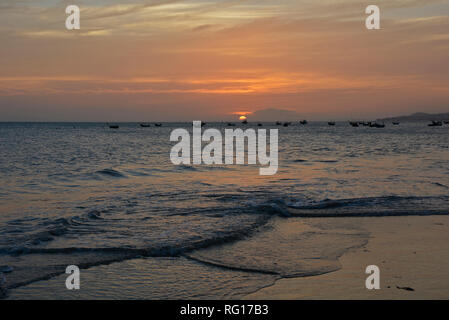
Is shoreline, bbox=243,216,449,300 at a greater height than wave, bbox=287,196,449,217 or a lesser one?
lesser

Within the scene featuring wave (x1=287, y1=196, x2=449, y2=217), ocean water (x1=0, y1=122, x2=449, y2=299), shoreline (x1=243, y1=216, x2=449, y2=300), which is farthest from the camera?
wave (x1=287, y1=196, x2=449, y2=217)

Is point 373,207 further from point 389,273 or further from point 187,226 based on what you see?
point 389,273

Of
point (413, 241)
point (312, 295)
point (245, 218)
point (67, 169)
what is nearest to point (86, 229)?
point (245, 218)

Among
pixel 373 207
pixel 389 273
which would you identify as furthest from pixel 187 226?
pixel 373 207

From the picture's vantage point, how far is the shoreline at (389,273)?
6469 millimetres

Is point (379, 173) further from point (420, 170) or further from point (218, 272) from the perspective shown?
point (218, 272)

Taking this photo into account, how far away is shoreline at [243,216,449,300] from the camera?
6469 mm

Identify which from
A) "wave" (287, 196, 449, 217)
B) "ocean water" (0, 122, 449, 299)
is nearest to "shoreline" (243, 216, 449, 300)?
"ocean water" (0, 122, 449, 299)

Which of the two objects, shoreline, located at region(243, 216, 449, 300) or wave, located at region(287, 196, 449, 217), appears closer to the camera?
shoreline, located at region(243, 216, 449, 300)

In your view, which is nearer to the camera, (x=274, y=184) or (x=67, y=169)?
(x=274, y=184)

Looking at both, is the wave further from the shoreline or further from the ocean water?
the shoreline

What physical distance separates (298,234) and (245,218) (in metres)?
2.11

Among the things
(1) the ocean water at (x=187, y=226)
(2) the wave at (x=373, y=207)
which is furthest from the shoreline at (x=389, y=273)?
(2) the wave at (x=373, y=207)
